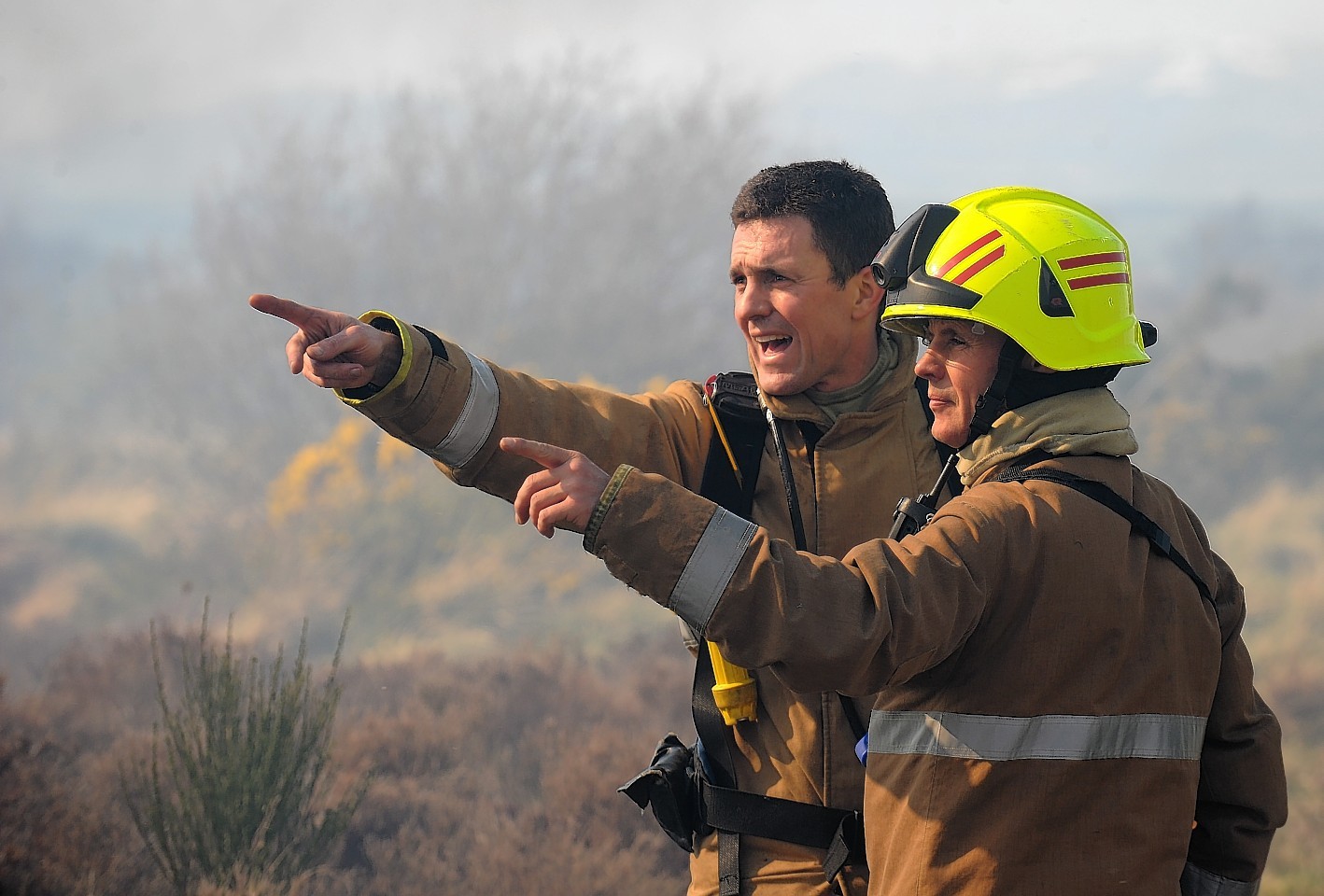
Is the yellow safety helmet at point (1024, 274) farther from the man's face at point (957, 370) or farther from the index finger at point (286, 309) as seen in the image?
the index finger at point (286, 309)

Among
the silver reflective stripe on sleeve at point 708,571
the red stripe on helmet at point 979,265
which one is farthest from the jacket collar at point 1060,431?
the silver reflective stripe on sleeve at point 708,571

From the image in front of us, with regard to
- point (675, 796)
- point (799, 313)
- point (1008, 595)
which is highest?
point (799, 313)

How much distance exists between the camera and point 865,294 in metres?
3.13

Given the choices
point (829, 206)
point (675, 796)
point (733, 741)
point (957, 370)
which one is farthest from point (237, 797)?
point (957, 370)

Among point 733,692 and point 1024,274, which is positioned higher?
point 1024,274

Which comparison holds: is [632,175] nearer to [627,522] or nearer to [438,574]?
[438,574]

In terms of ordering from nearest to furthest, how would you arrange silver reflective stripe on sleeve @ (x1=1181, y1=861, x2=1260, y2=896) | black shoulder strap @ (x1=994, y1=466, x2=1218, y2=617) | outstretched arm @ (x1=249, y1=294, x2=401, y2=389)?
black shoulder strap @ (x1=994, y1=466, x2=1218, y2=617), silver reflective stripe on sleeve @ (x1=1181, y1=861, x2=1260, y2=896), outstretched arm @ (x1=249, y1=294, x2=401, y2=389)

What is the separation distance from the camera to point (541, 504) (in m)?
1.91

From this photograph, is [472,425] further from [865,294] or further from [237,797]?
[237,797]

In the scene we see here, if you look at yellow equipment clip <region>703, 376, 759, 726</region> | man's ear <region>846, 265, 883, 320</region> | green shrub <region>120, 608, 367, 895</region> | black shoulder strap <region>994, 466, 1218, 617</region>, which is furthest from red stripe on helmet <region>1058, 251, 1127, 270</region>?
green shrub <region>120, 608, 367, 895</region>

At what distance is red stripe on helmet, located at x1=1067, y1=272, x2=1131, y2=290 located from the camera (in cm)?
224

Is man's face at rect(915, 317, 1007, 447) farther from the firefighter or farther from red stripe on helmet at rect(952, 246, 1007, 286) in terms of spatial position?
the firefighter

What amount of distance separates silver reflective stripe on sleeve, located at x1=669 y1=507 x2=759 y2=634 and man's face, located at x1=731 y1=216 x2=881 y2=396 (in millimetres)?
1226

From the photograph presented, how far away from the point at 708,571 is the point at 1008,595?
537 mm
